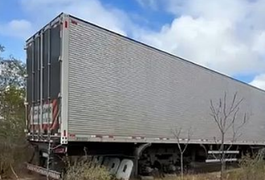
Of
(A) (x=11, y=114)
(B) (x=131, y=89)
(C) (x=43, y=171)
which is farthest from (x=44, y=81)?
(A) (x=11, y=114)

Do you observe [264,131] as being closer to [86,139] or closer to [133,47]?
[133,47]

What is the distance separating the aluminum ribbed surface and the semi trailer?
27 mm

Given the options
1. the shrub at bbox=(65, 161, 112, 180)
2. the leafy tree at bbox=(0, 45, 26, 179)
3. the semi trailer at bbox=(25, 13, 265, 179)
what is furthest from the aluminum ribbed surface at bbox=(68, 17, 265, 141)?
the leafy tree at bbox=(0, 45, 26, 179)

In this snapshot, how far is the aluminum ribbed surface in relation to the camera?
410 inches

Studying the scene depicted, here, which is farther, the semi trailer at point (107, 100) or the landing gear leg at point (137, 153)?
the landing gear leg at point (137, 153)

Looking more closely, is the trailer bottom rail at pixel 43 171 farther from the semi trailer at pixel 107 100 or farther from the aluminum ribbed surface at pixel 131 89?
the aluminum ribbed surface at pixel 131 89

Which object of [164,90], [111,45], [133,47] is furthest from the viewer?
[164,90]

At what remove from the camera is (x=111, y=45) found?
1154cm

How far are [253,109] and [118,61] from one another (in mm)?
13214

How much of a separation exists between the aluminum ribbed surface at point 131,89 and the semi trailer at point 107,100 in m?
0.03

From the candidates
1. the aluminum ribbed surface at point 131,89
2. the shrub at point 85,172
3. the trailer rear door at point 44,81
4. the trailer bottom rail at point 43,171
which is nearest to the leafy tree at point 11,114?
the trailer bottom rail at point 43,171

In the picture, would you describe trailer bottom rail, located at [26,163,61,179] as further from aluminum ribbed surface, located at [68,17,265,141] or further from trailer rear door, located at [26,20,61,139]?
aluminum ribbed surface, located at [68,17,265,141]

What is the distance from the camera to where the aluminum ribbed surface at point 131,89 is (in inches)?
410

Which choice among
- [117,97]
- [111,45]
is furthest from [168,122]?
[111,45]
